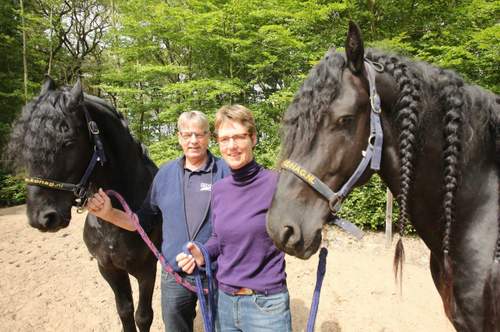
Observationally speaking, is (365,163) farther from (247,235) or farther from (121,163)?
(121,163)

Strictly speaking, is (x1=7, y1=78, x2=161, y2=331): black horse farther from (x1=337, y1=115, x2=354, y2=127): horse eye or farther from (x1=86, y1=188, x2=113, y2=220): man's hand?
(x1=337, y1=115, x2=354, y2=127): horse eye

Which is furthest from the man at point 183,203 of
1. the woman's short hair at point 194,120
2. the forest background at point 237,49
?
the forest background at point 237,49

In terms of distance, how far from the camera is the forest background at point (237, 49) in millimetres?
7228

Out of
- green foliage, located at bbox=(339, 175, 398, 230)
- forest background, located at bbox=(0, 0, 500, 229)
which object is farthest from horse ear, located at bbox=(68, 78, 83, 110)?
green foliage, located at bbox=(339, 175, 398, 230)

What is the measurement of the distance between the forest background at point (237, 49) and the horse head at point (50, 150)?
3913 mm

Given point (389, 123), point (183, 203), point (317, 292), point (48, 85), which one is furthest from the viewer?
point (48, 85)

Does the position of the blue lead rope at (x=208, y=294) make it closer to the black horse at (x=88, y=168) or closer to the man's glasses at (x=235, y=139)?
the man's glasses at (x=235, y=139)

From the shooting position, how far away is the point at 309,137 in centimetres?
150

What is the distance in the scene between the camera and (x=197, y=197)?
236cm

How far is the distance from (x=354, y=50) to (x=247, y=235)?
1.21m

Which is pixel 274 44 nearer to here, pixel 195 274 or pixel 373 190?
pixel 373 190

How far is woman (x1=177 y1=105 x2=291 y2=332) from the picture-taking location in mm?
1894

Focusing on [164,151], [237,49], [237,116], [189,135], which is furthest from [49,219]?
[237,49]

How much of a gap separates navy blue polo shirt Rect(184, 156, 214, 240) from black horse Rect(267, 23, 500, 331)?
94 cm
